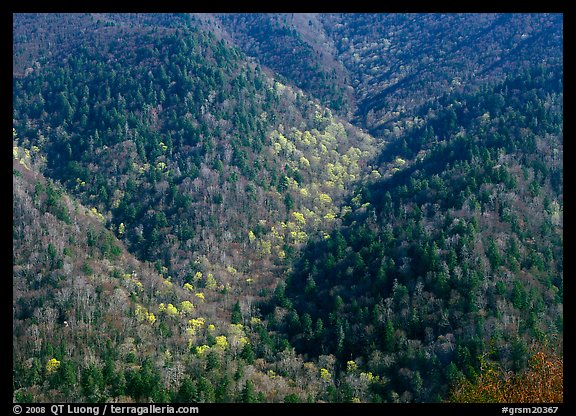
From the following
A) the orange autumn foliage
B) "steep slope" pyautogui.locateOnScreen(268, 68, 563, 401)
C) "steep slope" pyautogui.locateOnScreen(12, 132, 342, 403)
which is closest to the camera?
the orange autumn foliage

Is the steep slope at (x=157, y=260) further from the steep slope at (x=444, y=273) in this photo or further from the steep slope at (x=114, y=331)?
the steep slope at (x=444, y=273)

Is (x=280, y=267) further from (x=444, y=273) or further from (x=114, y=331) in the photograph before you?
(x=114, y=331)

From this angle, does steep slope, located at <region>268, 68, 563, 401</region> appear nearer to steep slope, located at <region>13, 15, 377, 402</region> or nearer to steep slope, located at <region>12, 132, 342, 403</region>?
steep slope, located at <region>13, 15, 377, 402</region>

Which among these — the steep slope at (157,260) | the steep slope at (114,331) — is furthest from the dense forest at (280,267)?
the steep slope at (157,260)

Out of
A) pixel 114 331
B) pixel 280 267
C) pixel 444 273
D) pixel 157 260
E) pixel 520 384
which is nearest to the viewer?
pixel 520 384

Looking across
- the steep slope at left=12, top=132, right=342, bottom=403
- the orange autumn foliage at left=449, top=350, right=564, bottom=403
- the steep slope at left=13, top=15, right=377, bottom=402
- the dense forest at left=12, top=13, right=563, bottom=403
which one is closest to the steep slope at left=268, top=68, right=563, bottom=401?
the dense forest at left=12, top=13, right=563, bottom=403

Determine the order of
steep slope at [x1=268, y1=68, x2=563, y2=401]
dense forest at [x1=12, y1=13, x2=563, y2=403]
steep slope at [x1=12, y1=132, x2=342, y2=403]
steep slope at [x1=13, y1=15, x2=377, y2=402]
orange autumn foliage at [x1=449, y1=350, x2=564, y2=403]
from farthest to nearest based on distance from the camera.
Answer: steep slope at [x1=268, y1=68, x2=563, y2=401], dense forest at [x1=12, y1=13, x2=563, y2=403], steep slope at [x1=13, y1=15, x2=377, y2=402], steep slope at [x1=12, y1=132, x2=342, y2=403], orange autumn foliage at [x1=449, y1=350, x2=564, y2=403]

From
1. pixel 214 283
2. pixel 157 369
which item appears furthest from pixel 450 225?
pixel 157 369

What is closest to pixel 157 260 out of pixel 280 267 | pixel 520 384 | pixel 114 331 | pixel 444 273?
pixel 280 267

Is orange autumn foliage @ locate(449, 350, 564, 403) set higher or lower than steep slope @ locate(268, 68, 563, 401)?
lower
